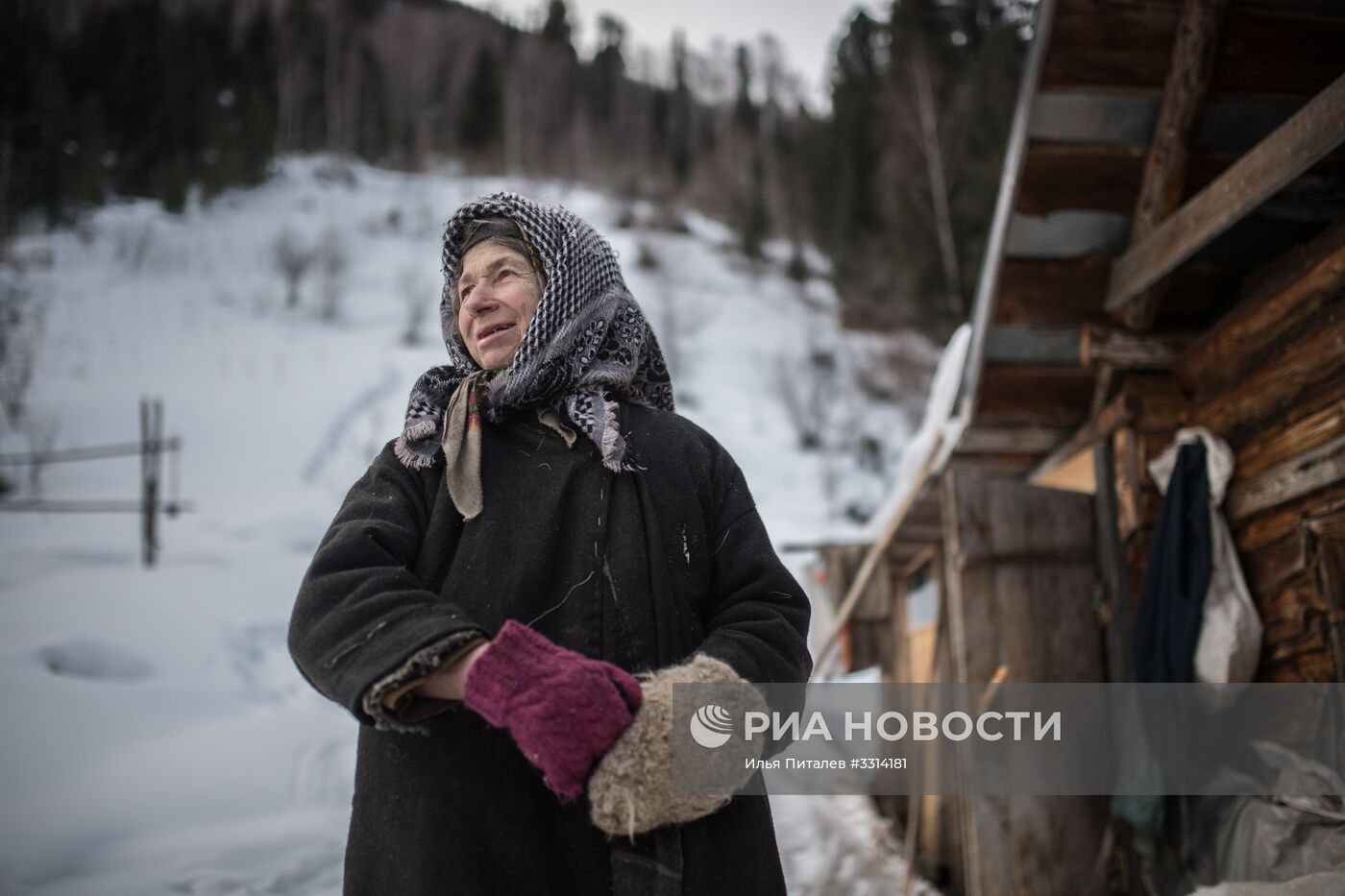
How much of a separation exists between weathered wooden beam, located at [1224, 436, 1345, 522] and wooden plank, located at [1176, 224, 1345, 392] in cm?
45

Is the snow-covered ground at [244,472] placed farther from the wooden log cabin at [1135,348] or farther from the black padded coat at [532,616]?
the black padded coat at [532,616]

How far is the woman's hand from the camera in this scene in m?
1.02

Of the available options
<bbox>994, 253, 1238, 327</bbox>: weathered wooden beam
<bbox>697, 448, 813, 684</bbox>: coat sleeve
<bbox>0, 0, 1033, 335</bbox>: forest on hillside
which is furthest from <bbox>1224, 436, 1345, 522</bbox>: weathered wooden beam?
<bbox>0, 0, 1033, 335</bbox>: forest on hillside

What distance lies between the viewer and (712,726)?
3.59 feet

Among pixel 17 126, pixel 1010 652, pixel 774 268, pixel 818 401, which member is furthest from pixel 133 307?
pixel 1010 652

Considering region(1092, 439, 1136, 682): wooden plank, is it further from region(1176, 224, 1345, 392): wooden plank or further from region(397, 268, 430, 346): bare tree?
region(397, 268, 430, 346): bare tree

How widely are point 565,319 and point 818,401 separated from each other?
53.8ft

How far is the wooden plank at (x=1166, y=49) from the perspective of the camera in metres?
2.86

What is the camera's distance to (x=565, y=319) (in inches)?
54.9

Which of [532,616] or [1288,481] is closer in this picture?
[532,616]

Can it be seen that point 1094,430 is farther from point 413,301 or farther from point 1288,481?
point 413,301

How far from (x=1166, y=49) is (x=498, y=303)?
115 inches

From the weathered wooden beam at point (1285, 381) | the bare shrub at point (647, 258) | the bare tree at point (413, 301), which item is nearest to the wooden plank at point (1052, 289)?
the weathered wooden beam at point (1285, 381)

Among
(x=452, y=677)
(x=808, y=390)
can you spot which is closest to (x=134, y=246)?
(x=808, y=390)
